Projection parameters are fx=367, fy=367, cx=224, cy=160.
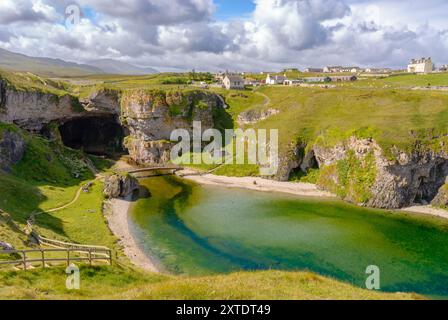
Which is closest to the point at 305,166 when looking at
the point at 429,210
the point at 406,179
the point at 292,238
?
the point at 406,179

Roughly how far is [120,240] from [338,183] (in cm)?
5159

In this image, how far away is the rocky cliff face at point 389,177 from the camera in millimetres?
77875

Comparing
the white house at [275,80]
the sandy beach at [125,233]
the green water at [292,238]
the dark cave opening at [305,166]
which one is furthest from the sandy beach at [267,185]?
the white house at [275,80]

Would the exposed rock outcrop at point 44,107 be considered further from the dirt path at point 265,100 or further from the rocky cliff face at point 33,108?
the dirt path at point 265,100

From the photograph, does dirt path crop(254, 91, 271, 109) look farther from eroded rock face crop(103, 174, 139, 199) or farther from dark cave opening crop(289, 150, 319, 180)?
eroded rock face crop(103, 174, 139, 199)

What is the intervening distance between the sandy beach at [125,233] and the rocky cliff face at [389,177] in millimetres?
47177

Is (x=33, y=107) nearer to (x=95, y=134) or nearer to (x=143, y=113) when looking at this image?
(x=143, y=113)

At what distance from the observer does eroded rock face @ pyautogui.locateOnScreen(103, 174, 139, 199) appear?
78125 mm

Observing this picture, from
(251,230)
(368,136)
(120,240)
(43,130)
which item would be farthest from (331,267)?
(43,130)

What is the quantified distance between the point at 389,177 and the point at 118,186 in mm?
57946

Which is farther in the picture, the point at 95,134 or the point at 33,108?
the point at 95,134

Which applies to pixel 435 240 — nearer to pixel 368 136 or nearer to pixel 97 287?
pixel 368 136

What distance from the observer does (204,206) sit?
77.3 m

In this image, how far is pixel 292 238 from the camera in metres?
60.1
